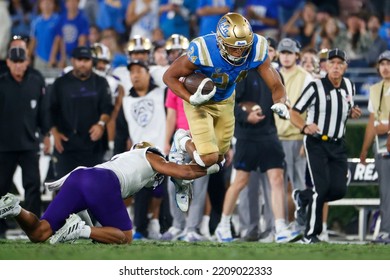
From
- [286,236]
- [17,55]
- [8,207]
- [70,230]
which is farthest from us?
[17,55]

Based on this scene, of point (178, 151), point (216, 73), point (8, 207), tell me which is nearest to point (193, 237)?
point (178, 151)

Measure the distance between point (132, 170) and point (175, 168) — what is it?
36 cm

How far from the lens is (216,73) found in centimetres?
1089

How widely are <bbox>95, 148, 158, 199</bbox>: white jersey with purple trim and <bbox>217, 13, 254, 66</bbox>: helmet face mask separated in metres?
1.09

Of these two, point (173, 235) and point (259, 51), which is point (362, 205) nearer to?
point (173, 235)

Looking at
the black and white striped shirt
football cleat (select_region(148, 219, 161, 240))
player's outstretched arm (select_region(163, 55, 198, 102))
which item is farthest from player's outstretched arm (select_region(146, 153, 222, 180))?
football cleat (select_region(148, 219, 161, 240))

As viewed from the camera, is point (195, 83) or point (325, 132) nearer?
point (195, 83)

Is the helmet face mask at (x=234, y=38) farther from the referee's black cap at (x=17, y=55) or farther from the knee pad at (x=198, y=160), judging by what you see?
the referee's black cap at (x=17, y=55)

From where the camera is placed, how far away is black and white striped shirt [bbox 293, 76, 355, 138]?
12.3 metres

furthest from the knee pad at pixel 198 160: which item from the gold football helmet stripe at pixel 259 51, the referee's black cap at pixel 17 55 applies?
the referee's black cap at pixel 17 55

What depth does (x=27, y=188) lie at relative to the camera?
1330 cm

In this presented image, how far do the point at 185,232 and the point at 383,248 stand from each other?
3057 millimetres

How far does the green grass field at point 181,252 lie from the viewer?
9.45 meters

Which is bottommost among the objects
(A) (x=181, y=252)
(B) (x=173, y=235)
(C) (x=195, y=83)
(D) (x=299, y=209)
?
(B) (x=173, y=235)
